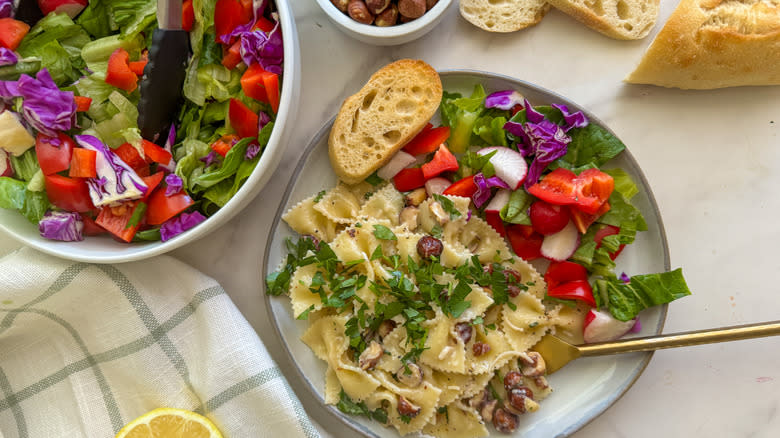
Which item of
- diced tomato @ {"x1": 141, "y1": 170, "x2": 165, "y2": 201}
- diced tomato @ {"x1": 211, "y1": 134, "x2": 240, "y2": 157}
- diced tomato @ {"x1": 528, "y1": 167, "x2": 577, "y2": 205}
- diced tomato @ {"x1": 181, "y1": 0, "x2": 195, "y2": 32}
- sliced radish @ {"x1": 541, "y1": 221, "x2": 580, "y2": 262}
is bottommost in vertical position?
diced tomato @ {"x1": 141, "y1": 170, "x2": 165, "y2": 201}

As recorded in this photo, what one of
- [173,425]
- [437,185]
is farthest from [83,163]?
[437,185]

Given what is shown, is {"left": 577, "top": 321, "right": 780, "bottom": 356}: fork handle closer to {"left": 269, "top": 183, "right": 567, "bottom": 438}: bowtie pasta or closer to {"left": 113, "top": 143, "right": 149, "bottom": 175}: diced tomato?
{"left": 269, "top": 183, "right": 567, "bottom": 438}: bowtie pasta

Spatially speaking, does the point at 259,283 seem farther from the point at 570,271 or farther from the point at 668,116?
the point at 668,116

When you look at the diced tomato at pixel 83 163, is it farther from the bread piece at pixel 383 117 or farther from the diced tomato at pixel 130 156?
the bread piece at pixel 383 117

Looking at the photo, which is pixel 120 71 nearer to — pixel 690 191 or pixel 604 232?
pixel 604 232

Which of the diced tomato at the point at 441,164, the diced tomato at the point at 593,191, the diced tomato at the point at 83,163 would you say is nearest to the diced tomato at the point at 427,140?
the diced tomato at the point at 441,164

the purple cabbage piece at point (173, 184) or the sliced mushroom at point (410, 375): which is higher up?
the purple cabbage piece at point (173, 184)

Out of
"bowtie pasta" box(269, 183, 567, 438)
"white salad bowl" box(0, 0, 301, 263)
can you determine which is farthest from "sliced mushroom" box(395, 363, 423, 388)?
"white salad bowl" box(0, 0, 301, 263)
